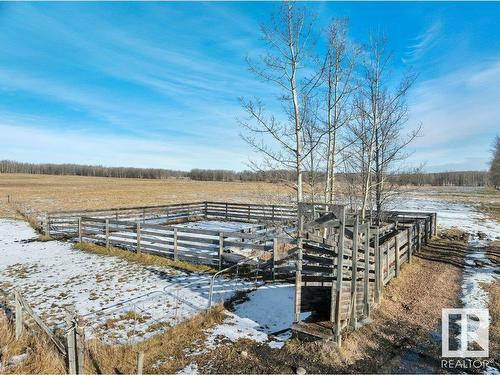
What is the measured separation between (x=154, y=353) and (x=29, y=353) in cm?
215

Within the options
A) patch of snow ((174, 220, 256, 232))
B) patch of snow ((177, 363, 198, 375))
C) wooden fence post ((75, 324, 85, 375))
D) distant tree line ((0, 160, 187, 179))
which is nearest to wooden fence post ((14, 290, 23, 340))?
wooden fence post ((75, 324, 85, 375))

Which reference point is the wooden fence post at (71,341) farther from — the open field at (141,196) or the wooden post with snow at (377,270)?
the open field at (141,196)

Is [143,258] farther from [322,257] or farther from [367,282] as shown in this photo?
[367,282]

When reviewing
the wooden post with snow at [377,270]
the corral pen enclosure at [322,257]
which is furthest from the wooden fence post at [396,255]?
the wooden post with snow at [377,270]

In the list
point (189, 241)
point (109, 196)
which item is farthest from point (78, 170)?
point (189, 241)

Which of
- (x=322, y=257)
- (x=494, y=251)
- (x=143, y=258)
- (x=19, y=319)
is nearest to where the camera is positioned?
(x=19, y=319)

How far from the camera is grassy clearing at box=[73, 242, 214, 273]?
1216 centimetres

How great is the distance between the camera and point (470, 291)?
953cm

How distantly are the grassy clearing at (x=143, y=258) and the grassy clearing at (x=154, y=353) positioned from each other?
4972 mm

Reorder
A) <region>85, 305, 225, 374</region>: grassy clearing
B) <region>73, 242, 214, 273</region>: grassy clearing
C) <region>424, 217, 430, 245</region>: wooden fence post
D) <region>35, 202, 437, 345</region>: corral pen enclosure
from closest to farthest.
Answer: <region>85, 305, 225, 374</region>: grassy clearing < <region>35, 202, 437, 345</region>: corral pen enclosure < <region>73, 242, 214, 273</region>: grassy clearing < <region>424, 217, 430, 245</region>: wooden fence post

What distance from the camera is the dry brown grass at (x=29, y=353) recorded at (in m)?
5.32

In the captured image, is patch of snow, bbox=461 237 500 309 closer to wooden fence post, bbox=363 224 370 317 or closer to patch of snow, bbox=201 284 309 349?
wooden fence post, bbox=363 224 370 317

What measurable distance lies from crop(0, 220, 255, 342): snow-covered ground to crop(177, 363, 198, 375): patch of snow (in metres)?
1.57

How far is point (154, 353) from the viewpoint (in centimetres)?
602
